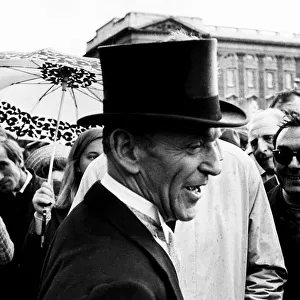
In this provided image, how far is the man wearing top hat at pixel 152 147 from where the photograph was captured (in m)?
2.00

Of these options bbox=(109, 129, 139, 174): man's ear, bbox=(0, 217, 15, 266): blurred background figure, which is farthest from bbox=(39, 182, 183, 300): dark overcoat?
bbox=(0, 217, 15, 266): blurred background figure

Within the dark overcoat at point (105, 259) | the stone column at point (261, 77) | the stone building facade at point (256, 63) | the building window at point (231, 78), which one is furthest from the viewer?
the stone column at point (261, 77)

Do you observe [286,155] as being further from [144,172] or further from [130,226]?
[130,226]

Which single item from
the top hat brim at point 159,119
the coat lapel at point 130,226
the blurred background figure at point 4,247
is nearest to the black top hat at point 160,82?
the top hat brim at point 159,119

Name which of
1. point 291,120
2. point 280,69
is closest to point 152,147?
point 291,120

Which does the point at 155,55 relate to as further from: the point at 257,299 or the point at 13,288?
the point at 13,288

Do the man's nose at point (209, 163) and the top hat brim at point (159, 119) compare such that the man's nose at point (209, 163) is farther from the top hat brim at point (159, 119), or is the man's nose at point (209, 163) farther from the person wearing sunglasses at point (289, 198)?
the person wearing sunglasses at point (289, 198)

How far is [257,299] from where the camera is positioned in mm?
3381

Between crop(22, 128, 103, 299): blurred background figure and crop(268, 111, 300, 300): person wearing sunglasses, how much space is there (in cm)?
133

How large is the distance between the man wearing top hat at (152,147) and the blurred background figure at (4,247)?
7.43 feet

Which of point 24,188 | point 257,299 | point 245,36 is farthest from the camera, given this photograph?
point 245,36

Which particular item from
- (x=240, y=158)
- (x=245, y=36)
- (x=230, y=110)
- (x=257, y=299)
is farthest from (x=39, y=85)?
→ (x=245, y=36)

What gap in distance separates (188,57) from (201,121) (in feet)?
0.67

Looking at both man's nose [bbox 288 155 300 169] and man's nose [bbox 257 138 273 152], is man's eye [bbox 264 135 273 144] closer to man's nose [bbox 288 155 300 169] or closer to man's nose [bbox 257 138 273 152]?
man's nose [bbox 257 138 273 152]
